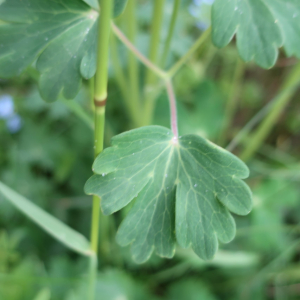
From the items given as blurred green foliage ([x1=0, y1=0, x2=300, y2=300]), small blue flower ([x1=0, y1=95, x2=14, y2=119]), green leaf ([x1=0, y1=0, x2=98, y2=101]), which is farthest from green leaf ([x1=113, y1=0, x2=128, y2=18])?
small blue flower ([x1=0, y1=95, x2=14, y2=119])

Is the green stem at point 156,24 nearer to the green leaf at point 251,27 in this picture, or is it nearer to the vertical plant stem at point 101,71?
the green leaf at point 251,27

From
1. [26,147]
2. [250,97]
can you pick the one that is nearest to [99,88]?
[26,147]

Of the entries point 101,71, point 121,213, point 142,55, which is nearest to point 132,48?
point 142,55

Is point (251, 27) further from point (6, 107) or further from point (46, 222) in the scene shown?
point (6, 107)

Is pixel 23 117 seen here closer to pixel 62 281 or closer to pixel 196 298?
pixel 62 281

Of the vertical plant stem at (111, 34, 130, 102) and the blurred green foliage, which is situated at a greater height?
the vertical plant stem at (111, 34, 130, 102)

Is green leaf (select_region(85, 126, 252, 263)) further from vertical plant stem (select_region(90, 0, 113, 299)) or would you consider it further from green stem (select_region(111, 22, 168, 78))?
green stem (select_region(111, 22, 168, 78))

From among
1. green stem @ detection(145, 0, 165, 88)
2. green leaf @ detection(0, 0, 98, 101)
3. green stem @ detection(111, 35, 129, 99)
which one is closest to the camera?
green leaf @ detection(0, 0, 98, 101)
